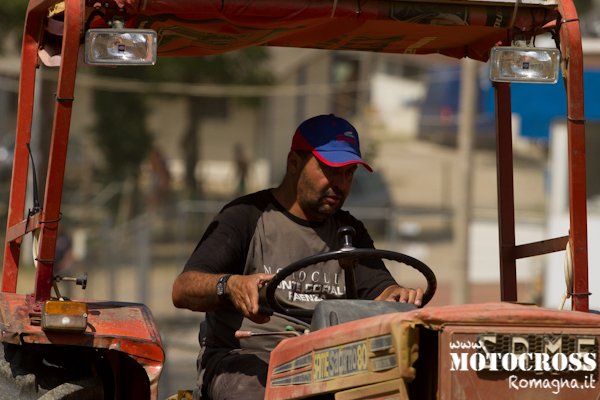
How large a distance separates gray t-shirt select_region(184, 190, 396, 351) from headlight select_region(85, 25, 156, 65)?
2.79 feet

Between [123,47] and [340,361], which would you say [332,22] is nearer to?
[123,47]

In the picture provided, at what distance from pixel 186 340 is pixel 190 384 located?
9.35 ft

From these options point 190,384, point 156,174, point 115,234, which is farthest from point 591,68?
point 156,174

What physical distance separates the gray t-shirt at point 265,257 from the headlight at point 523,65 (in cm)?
108

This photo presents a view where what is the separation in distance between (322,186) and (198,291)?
0.82 metres

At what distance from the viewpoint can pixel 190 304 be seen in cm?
308

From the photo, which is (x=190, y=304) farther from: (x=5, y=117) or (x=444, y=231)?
(x=5, y=117)

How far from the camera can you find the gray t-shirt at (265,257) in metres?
3.27

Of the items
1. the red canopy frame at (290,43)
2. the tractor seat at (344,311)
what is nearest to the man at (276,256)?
the tractor seat at (344,311)

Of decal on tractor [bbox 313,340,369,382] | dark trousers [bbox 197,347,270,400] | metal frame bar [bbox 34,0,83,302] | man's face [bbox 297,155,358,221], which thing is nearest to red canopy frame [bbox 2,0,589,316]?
metal frame bar [bbox 34,0,83,302]

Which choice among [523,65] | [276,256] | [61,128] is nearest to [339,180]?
[276,256]

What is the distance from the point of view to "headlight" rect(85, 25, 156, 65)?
2.80 m

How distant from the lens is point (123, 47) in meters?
2.83

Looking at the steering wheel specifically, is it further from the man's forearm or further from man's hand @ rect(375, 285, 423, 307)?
the man's forearm
